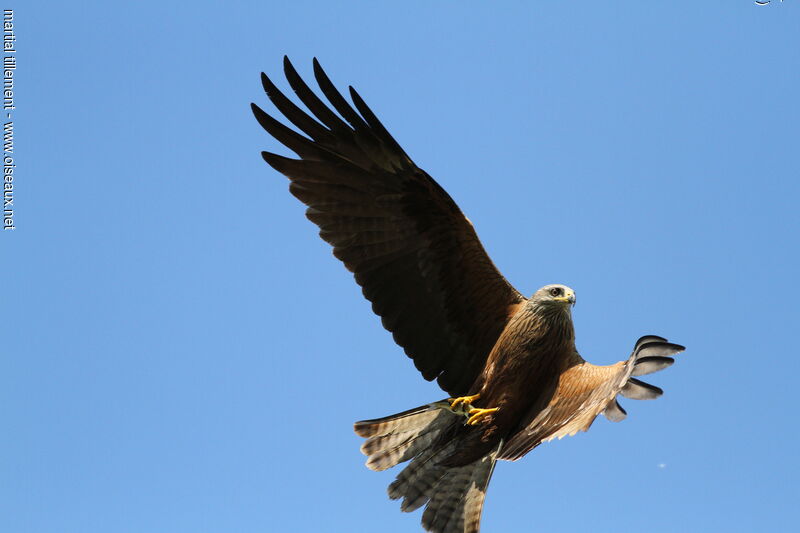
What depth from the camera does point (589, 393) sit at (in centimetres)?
715

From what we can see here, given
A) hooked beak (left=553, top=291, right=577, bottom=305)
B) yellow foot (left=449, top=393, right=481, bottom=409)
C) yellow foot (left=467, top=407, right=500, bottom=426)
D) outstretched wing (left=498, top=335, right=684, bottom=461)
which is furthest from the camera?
yellow foot (left=449, top=393, right=481, bottom=409)

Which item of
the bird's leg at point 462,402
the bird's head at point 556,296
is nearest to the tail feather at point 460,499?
the bird's leg at point 462,402

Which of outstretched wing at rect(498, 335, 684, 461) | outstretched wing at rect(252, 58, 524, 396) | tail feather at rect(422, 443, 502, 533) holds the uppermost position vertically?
outstretched wing at rect(252, 58, 524, 396)

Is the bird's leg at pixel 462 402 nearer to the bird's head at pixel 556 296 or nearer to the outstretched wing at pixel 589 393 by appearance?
the outstretched wing at pixel 589 393

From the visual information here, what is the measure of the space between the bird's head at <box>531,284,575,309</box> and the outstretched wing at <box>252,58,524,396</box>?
13.2 inches

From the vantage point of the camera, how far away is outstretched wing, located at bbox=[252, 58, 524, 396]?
7.82 meters

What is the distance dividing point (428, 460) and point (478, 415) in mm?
623

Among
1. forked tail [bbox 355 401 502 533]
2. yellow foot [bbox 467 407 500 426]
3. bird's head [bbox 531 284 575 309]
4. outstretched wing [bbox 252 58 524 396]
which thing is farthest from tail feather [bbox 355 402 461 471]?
bird's head [bbox 531 284 575 309]

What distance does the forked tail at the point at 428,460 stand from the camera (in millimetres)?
7711

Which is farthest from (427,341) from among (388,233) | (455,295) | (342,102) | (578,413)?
(342,102)

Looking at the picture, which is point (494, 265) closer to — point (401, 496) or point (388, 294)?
point (388, 294)

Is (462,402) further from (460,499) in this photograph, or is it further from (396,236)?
(396,236)

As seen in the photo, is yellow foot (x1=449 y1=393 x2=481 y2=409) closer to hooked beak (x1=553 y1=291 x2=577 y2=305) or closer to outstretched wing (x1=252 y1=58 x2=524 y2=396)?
outstretched wing (x1=252 y1=58 x2=524 y2=396)

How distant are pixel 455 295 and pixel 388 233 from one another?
0.79 m
